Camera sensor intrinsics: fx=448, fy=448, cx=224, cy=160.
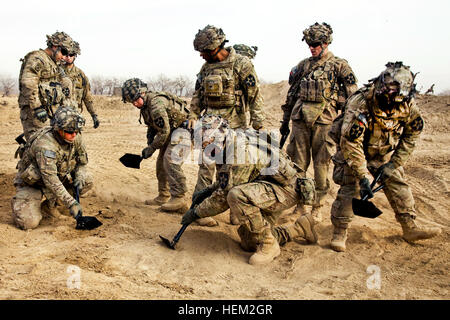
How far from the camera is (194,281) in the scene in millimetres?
4086

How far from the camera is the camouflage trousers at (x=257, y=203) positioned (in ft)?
14.5

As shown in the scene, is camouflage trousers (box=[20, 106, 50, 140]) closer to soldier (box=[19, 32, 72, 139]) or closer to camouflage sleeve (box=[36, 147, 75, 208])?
soldier (box=[19, 32, 72, 139])

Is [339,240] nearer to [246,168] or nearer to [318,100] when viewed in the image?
[246,168]

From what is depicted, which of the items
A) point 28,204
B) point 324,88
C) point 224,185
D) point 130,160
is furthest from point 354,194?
point 28,204

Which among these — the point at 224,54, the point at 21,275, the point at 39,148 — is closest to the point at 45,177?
the point at 39,148

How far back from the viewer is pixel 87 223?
5.00m

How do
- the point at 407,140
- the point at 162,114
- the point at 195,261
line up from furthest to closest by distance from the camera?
the point at 162,114
the point at 407,140
the point at 195,261

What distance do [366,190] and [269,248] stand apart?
1.13 m

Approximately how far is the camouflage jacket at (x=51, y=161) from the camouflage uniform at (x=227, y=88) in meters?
1.56

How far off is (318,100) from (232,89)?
1.11 meters

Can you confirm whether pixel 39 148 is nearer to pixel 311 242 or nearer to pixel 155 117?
pixel 155 117

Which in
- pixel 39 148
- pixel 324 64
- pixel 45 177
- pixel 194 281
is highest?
pixel 324 64

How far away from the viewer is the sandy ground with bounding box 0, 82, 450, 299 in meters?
3.85

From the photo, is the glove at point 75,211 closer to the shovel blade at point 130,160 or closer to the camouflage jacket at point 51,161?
the camouflage jacket at point 51,161
